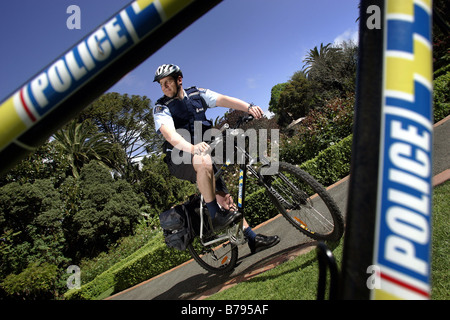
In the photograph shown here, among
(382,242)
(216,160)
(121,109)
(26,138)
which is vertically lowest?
(382,242)

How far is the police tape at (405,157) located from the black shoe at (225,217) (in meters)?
2.86

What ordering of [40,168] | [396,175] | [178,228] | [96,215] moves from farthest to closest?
[96,215]
[40,168]
[178,228]
[396,175]

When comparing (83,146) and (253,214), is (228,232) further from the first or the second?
(83,146)

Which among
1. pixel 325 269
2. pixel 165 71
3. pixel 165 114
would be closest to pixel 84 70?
pixel 325 269

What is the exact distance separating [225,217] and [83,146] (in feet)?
87.7

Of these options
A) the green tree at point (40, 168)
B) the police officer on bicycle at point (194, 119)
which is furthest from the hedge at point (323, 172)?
the green tree at point (40, 168)

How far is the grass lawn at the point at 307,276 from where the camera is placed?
194 cm

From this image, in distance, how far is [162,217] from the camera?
3701mm

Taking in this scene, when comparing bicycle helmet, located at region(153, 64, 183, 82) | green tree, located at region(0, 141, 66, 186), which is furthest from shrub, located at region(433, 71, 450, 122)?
green tree, located at region(0, 141, 66, 186)

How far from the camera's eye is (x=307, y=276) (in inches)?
101

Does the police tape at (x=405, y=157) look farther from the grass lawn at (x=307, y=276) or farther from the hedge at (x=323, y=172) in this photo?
the hedge at (x=323, y=172)
